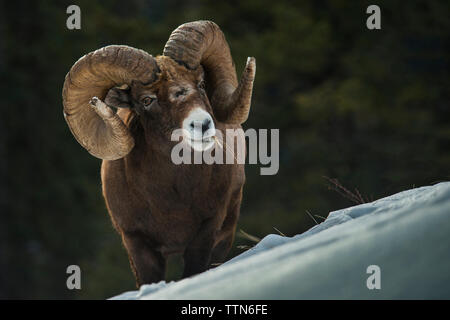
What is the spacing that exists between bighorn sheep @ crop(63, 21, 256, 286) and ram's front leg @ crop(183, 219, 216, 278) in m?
0.01

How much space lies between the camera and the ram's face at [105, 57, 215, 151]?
6980 mm

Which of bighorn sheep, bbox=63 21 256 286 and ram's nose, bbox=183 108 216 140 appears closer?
ram's nose, bbox=183 108 216 140

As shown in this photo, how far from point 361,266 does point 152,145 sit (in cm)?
349

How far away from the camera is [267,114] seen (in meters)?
23.4

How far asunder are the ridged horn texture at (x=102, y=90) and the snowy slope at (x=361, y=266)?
2.74m

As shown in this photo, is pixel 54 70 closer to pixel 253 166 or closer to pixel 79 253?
pixel 79 253

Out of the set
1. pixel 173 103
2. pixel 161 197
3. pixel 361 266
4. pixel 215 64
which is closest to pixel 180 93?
pixel 173 103

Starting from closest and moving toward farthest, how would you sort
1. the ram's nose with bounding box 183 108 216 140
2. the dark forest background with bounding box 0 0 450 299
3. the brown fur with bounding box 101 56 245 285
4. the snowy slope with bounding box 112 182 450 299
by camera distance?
1. the snowy slope with bounding box 112 182 450 299
2. the ram's nose with bounding box 183 108 216 140
3. the brown fur with bounding box 101 56 245 285
4. the dark forest background with bounding box 0 0 450 299

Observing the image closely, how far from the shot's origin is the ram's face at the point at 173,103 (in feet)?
22.9

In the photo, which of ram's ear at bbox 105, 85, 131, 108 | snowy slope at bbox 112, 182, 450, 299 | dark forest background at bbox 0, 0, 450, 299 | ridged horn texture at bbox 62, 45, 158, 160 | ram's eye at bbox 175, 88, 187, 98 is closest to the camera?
snowy slope at bbox 112, 182, 450, 299

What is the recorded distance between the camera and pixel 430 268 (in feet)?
14.6

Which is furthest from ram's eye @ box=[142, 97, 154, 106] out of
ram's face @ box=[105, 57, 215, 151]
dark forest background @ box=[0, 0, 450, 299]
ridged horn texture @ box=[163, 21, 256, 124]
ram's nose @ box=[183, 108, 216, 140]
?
dark forest background @ box=[0, 0, 450, 299]

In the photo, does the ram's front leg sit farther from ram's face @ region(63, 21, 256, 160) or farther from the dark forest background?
the dark forest background

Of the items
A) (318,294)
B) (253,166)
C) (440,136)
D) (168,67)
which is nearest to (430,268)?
(318,294)
